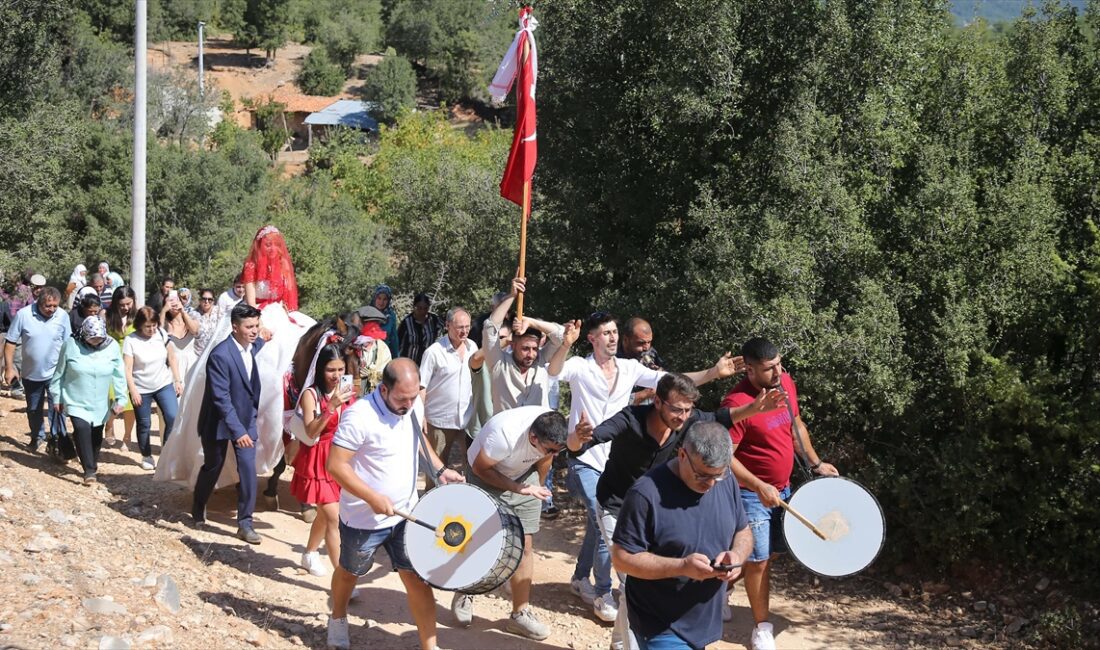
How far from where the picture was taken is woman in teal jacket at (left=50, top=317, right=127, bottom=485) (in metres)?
9.66

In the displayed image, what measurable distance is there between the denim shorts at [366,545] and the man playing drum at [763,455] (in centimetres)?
214

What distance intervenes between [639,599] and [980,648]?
451 centimetres

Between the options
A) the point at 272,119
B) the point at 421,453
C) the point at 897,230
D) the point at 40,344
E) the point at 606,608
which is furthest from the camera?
the point at 272,119

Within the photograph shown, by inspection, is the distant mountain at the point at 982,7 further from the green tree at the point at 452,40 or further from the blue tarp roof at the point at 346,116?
the green tree at the point at 452,40

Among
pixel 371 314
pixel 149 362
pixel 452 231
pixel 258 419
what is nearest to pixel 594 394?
pixel 258 419

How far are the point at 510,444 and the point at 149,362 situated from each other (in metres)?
5.39

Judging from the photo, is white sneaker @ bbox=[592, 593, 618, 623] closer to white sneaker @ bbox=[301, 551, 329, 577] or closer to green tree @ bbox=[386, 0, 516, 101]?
white sneaker @ bbox=[301, 551, 329, 577]

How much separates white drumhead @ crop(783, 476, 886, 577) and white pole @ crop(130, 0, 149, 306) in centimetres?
1134

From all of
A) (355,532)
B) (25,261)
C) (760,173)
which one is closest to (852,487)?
(355,532)

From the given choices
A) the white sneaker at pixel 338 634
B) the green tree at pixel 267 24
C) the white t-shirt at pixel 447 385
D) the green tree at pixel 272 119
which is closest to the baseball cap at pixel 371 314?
the white t-shirt at pixel 447 385

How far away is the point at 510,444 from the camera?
6.73 metres

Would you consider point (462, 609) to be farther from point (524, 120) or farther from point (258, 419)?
point (524, 120)

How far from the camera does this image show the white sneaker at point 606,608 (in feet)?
25.5

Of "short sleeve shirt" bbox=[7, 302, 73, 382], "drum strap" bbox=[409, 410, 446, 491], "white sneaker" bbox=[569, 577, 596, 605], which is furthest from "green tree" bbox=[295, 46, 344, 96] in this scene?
"drum strap" bbox=[409, 410, 446, 491]
